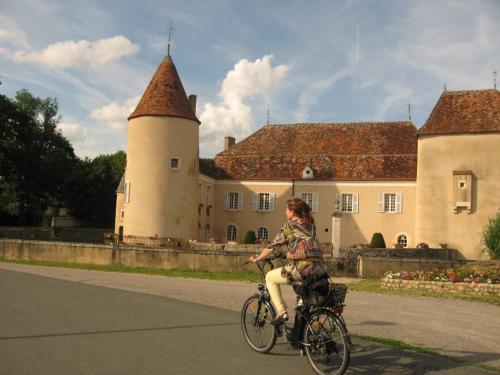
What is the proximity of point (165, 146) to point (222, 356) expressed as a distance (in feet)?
97.3

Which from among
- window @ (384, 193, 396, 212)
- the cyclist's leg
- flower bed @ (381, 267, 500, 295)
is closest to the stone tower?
window @ (384, 193, 396, 212)

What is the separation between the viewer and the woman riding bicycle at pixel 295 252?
623 centimetres

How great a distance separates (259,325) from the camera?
6.93 m

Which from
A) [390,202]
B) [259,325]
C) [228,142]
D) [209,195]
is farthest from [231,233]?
[259,325]

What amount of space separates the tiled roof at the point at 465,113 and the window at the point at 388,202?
17.9 feet

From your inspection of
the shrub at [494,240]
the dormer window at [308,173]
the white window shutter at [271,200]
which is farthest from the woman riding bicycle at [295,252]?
the white window shutter at [271,200]

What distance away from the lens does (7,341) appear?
7.09 metres

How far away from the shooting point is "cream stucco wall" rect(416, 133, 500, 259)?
32219 mm

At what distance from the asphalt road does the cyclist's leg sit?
60 centimetres

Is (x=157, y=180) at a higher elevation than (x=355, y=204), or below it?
higher

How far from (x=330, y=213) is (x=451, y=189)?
9.09 meters

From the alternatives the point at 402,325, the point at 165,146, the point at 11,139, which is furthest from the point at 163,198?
the point at 402,325

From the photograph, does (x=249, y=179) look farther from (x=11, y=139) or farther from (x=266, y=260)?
(x=266, y=260)

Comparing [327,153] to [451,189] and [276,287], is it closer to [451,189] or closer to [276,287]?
[451,189]
